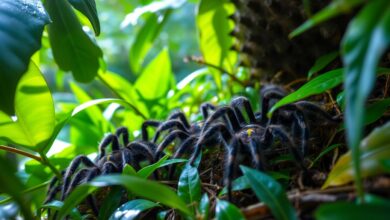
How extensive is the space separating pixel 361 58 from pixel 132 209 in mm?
344

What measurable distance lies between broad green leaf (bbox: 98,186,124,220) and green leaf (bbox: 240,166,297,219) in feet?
0.76

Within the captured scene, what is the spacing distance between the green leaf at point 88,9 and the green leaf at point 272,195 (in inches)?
13.4

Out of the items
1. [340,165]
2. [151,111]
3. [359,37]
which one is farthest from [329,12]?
[151,111]

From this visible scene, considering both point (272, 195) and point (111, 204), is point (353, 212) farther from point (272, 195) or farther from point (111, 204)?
point (111, 204)

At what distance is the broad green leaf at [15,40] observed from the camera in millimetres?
436

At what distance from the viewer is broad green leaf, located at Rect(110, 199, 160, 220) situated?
1.64 ft

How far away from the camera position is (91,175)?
0.64 metres

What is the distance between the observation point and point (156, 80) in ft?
3.88

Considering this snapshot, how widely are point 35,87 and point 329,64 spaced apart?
1.88ft

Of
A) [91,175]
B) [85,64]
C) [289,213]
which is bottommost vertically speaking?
[289,213]

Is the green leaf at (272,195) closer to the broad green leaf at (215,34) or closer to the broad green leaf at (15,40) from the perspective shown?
the broad green leaf at (15,40)

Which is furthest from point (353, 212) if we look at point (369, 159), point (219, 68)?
point (219, 68)

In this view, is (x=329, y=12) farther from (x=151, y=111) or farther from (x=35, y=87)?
(x=151, y=111)

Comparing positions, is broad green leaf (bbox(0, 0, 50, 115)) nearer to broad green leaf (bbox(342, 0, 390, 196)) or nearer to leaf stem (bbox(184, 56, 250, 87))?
broad green leaf (bbox(342, 0, 390, 196))
